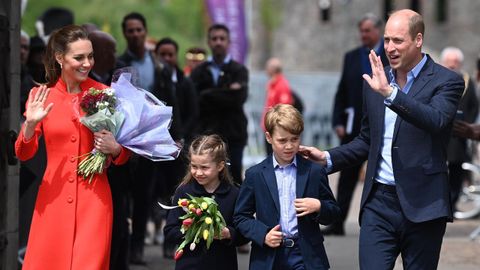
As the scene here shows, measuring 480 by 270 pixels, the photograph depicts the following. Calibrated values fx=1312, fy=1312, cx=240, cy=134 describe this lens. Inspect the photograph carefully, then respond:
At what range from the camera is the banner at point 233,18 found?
28.8m

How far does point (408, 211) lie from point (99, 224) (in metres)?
1.80

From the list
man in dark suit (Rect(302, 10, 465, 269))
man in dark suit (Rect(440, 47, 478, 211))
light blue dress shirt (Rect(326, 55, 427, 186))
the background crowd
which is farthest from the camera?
man in dark suit (Rect(440, 47, 478, 211))

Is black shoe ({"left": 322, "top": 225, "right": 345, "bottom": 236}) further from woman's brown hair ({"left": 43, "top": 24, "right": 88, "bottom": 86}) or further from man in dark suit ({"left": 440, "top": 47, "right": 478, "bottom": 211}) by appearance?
woman's brown hair ({"left": 43, "top": 24, "right": 88, "bottom": 86})

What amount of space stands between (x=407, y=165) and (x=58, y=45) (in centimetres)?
222

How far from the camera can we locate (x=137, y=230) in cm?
1154

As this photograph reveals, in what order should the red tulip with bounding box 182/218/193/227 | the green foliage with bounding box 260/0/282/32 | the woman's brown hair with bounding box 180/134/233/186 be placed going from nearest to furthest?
the red tulip with bounding box 182/218/193/227 → the woman's brown hair with bounding box 180/134/233/186 → the green foliage with bounding box 260/0/282/32

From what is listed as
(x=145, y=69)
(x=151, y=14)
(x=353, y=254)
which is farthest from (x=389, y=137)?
(x=151, y=14)

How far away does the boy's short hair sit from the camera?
24.1 ft

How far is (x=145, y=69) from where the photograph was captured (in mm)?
11688

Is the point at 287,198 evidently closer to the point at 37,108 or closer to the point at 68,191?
the point at 68,191

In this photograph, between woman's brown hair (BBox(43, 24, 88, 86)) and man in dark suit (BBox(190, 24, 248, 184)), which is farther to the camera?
man in dark suit (BBox(190, 24, 248, 184))

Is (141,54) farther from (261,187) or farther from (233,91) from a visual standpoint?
(261,187)

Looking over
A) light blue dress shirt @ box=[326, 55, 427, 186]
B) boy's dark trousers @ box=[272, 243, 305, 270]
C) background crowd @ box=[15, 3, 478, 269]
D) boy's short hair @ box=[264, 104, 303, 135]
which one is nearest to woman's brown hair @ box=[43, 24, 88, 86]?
boy's short hair @ box=[264, 104, 303, 135]

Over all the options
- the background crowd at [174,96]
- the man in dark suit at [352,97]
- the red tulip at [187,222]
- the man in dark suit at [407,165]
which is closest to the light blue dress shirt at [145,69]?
the background crowd at [174,96]
